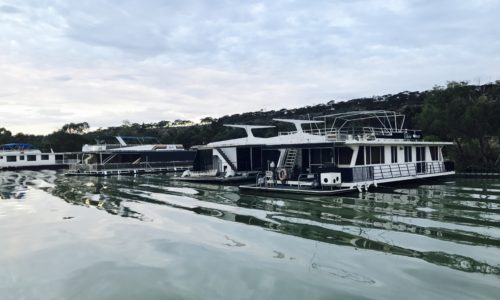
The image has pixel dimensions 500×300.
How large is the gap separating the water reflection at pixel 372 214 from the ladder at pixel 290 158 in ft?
10.1

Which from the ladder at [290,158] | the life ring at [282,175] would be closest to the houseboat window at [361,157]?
the life ring at [282,175]

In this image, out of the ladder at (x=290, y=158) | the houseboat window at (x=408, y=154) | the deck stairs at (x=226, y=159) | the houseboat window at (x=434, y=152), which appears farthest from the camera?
the deck stairs at (x=226, y=159)

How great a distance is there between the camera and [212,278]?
828 cm

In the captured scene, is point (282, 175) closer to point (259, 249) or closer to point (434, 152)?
point (259, 249)

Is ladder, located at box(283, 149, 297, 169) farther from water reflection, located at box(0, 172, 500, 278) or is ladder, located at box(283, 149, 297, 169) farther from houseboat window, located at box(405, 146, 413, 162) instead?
houseboat window, located at box(405, 146, 413, 162)

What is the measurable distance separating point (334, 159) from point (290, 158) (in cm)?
348

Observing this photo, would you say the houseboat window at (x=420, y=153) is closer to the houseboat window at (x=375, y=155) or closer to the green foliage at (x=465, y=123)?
the houseboat window at (x=375, y=155)

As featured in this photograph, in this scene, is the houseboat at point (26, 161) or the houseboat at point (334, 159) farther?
the houseboat at point (26, 161)

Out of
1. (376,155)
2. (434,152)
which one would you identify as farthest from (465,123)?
(376,155)

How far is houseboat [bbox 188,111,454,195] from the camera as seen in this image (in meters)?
18.7

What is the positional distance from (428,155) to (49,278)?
23.0m

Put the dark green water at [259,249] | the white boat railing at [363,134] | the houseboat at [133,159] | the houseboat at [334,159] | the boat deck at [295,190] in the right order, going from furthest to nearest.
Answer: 1. the houseboat at [133,159]
2. the white boat railing at [363,134]
3. the houseboat at [334,159]
4. the boat deck at [295,190]
5. the dark green water at [259,249]

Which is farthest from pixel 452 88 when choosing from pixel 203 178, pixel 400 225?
pixel 400 225

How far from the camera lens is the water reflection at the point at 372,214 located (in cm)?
984
